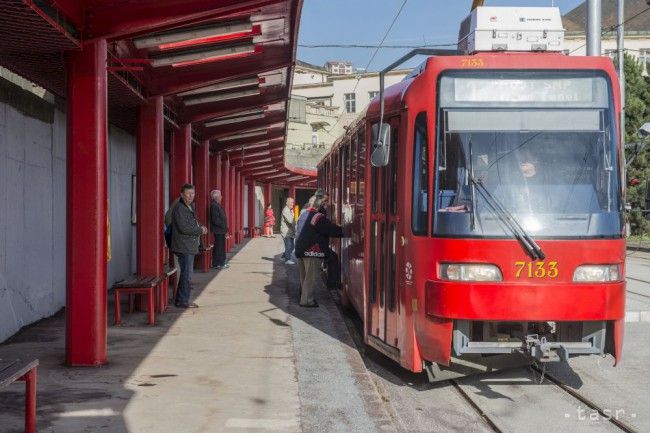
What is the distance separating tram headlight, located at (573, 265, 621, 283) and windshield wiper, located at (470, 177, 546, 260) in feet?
1.10

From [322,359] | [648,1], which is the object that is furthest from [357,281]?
[648,1]

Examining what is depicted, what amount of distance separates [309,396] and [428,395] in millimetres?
1267

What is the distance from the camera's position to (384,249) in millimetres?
9023

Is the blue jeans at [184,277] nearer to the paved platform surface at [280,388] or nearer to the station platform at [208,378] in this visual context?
the station platform at [208,378]

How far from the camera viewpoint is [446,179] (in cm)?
770

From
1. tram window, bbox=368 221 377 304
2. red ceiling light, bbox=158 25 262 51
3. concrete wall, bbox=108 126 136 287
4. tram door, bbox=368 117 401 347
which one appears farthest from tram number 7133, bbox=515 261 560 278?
concrete wall, bbox=108 126 136 287

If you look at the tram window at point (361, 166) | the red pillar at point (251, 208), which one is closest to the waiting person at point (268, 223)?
the red pillar at point (251, 208)

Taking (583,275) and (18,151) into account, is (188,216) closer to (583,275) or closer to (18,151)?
(18,151)

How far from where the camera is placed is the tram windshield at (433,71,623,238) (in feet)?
24.9

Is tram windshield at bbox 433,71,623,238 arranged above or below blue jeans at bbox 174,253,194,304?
above

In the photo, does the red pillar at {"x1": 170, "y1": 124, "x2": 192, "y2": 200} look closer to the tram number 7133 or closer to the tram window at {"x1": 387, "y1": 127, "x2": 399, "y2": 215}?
the tram window at {"x1": 387, "y1": 127, "x2": 399, "y2": 215}

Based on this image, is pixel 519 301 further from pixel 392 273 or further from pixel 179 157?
pixel 179 157

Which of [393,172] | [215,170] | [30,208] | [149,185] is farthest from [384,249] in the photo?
[215,170]

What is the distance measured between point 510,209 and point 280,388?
7.76 feet
